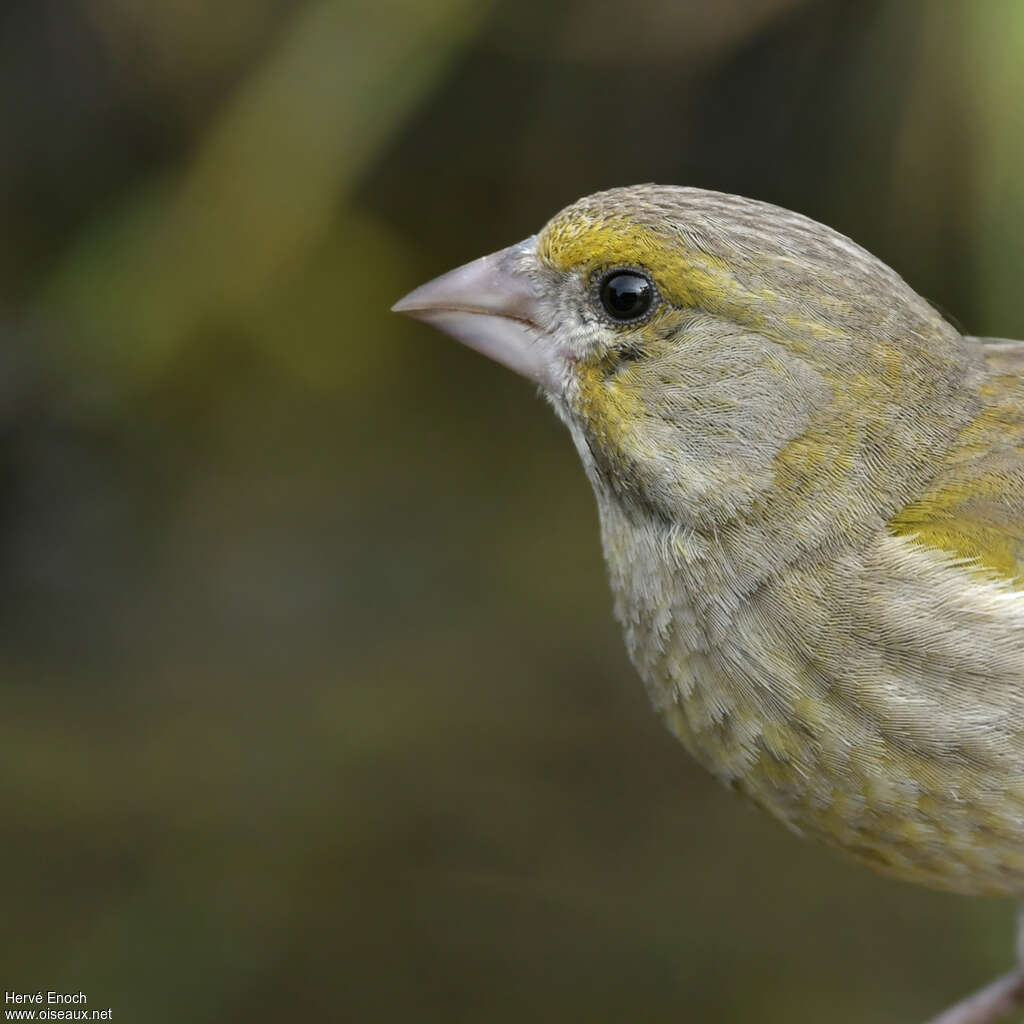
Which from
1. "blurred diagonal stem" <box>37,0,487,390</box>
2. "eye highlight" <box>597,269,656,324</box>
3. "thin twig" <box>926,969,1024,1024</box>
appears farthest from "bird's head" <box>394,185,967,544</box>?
"blurred diagonal stem" <box>37,0,487,390</box>

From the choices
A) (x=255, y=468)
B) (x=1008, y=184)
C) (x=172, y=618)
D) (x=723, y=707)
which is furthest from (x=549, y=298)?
(x=255, y=468)

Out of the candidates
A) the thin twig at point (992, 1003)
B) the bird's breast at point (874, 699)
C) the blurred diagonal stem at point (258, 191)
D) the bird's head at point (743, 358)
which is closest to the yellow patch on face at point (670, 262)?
the bird's head at point (743, 358)

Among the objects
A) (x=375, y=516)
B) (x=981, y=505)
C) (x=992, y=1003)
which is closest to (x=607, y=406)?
(x=981, y=505)

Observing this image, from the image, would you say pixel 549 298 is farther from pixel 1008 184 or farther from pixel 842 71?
pixel 842 71

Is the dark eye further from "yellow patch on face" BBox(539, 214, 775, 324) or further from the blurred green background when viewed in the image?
the blurred green background

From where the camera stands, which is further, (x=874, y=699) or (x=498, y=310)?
(x=498, y=310)

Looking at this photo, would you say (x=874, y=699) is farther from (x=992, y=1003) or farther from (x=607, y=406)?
(x=992, y=1003)

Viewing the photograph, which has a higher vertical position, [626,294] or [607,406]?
[626,294]
